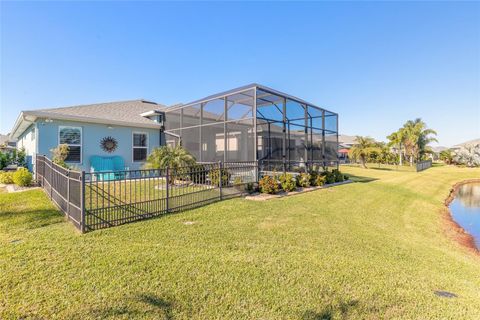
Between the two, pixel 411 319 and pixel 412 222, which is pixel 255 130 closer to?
pixel 412 222

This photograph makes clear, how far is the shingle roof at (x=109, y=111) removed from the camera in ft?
33.3

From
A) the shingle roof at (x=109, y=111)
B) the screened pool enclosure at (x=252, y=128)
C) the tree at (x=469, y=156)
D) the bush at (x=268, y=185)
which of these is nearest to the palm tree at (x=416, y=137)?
the tree at (x=469, y=156)

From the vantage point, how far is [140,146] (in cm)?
1262

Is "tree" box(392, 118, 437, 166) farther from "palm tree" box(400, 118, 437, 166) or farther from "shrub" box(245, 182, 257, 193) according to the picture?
"shrub" box(245, 182, 257, 193)

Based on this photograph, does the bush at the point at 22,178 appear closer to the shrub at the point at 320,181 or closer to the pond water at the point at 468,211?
Result: the shrub at the point at 320,181

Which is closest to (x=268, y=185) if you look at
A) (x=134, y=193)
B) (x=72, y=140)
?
(x=134, y=193)

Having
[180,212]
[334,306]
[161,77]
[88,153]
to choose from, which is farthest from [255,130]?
[161,77]

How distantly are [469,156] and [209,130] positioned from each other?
1750 inches

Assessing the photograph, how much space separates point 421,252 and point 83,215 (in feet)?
21.5

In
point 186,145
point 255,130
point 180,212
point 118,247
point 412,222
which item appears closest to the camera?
point 118,247

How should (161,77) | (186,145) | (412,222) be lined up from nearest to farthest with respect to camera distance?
(412,222) < (186,145) < (161,77)

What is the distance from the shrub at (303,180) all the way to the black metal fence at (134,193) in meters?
2.54

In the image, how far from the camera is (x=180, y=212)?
5758 millimetres

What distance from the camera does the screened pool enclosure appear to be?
364 inches
